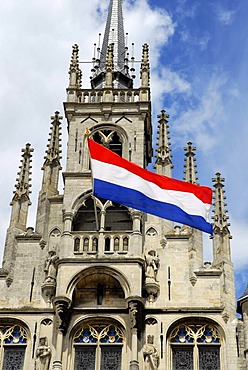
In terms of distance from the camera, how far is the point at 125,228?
26.0 meters

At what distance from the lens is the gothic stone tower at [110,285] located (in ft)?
76.6

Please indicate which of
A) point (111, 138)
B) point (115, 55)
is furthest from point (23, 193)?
point (115, 55)

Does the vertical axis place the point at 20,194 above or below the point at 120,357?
above

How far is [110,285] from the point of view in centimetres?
2450

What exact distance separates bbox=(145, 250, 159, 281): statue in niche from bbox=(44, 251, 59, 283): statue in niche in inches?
111

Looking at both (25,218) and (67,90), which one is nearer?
(25,218)

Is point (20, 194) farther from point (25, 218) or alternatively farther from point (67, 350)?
point (67, 350)

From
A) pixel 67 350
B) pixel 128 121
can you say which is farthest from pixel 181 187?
pixel 67 350

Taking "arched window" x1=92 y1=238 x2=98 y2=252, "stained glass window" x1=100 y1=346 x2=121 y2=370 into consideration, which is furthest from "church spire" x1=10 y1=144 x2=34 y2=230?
"stained glass window" x1=100 y1=346 x2=121 y2=370

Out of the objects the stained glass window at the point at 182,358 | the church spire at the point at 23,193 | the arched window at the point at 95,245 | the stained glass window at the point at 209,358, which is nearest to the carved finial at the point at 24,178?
the church spire at the point at 23,193

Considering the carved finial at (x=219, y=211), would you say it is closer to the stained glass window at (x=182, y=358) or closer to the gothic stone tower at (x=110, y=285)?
the gothic stone tower at (x=110, y=285)

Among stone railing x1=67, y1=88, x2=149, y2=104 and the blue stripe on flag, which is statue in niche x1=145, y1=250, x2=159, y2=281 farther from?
stone railing x1=67, y1=88, x2=149, y2=104

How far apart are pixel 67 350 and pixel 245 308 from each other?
5480 millimetres

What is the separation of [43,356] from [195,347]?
4.46 meters
